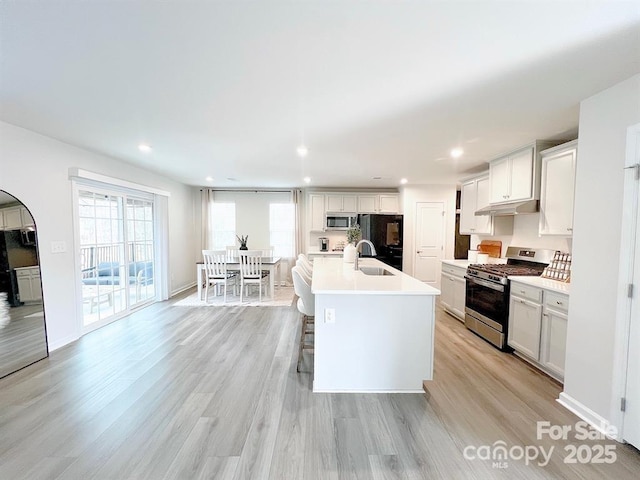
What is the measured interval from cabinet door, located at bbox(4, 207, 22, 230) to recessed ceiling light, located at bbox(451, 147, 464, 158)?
484 cm

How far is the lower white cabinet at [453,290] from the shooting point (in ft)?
13.5

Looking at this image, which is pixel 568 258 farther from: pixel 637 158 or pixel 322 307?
pixel 322 307

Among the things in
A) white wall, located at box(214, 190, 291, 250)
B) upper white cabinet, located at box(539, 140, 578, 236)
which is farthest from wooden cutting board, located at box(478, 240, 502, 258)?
white wall, located at box(214, 190, 291, 250)

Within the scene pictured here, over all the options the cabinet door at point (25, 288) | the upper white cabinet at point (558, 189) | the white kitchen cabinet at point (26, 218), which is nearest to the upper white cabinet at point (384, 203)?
the upper white cabinet at point (558, 189)

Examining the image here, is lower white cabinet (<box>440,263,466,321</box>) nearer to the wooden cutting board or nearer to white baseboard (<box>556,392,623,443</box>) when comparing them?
the wooden cutting board

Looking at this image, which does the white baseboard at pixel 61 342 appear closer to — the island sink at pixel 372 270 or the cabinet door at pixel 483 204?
the island sink at pixel 372 270

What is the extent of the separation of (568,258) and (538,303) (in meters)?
0.69

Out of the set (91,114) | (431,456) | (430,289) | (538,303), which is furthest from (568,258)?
(91,114)

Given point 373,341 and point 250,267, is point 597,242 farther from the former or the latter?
point 250,267

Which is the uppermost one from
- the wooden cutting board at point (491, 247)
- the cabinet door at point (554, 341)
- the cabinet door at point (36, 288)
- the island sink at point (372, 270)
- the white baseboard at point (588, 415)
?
Answer: the wooden cutting board at point (491, 247)

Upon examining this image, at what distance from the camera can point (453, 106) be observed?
225 centimetres

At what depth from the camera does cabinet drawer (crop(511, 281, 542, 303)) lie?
275 centimetres

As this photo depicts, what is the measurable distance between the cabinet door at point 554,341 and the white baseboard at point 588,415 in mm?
341

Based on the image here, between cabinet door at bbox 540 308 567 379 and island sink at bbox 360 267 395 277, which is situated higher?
island sink at bbox 360 267 395 277
